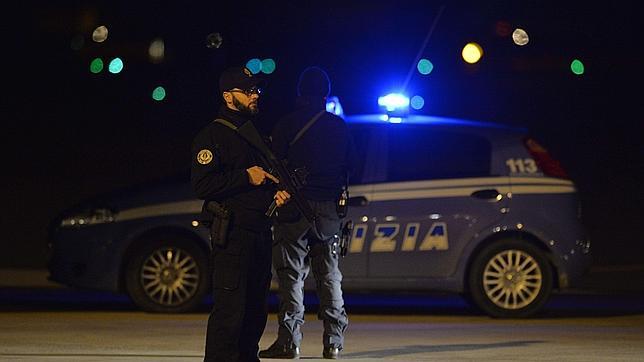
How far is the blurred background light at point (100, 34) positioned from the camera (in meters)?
32.3

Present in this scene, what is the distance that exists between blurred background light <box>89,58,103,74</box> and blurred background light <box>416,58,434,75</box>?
20.3ft

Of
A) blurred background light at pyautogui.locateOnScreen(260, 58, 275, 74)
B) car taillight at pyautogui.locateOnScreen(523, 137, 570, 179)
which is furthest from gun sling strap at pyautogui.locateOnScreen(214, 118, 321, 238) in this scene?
→ blurred background light at pyautogui.locateOnScreen(260, 58, 275, 74)

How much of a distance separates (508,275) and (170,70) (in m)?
18.0

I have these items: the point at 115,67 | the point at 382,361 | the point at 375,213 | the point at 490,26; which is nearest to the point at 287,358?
the point at 382,361

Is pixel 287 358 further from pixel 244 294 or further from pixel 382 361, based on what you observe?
pixel 244 294

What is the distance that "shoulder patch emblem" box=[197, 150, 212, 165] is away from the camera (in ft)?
27.1

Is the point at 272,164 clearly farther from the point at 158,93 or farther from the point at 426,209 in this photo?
the point at 158,93

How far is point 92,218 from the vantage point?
1359 centimetres

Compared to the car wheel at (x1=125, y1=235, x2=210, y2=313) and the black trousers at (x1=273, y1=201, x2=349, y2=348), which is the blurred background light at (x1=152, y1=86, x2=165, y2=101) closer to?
the car wheel at (x1=125, y1=235, x2=210, y2=313)

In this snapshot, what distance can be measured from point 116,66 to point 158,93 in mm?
1821

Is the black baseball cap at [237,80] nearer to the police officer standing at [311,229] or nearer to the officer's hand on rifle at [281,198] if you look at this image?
the officer's hand on rifle at [281,198]

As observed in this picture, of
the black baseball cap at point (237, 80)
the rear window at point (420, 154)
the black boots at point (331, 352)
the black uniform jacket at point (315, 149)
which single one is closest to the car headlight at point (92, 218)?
the rear window at point (420, 154)

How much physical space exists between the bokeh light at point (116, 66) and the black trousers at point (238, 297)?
2328 cm

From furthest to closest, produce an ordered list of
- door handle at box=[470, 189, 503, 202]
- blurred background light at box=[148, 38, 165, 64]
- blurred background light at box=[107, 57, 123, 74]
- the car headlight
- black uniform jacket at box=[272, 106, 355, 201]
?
blurred background light at box=[107, 57, 123, 74], blurred background light at box=[148, 38, 165, 64], the car headlight, door handle at box=[470, 189, 503, 202], black uniform jacket at box=[272, 106, 355, 201]
